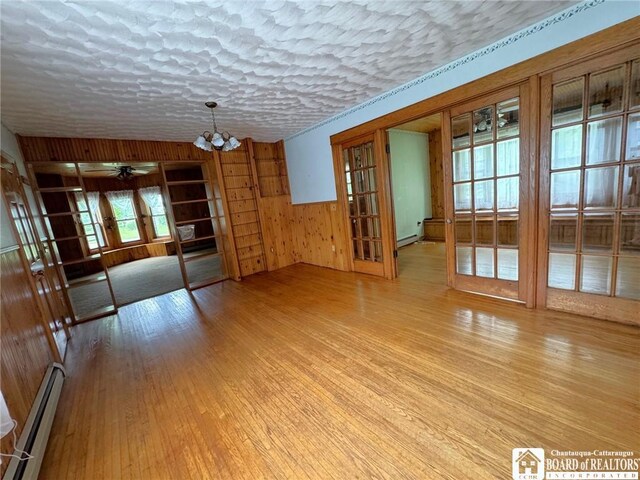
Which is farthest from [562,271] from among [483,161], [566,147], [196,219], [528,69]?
[196,219]

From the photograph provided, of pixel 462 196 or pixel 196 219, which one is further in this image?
pixel 196 219

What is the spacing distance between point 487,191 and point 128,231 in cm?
928

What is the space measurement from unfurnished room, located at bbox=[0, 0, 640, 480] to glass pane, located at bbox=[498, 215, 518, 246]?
0.07 feet

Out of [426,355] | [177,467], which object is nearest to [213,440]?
[177,467]

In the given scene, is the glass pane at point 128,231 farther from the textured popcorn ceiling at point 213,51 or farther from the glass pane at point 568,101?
the glass pane at point 568,101

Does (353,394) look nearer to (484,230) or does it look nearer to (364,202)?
(484,230)

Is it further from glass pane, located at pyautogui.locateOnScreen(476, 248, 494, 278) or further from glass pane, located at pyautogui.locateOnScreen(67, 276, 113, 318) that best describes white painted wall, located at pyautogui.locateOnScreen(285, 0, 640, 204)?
glass pane, located at pyautogui.locateOnScreen(67, 276, 113, 318)

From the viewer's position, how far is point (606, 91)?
1982 mm

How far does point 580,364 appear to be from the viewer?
176 centimetres

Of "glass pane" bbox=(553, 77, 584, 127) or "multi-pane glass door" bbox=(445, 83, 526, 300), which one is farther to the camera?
"multi-pane glass door" bbox=(445, 83, 526, 300)

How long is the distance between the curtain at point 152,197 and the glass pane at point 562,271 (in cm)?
931

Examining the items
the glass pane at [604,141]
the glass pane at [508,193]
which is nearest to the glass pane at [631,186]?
the glass pane at [604,141]

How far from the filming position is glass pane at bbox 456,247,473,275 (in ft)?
9.85
